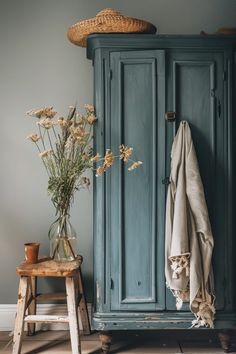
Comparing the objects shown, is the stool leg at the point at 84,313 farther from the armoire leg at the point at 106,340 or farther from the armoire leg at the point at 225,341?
the armoire leg at the point at 225,341

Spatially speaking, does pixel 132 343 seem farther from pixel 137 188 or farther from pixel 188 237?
pixel 137 188

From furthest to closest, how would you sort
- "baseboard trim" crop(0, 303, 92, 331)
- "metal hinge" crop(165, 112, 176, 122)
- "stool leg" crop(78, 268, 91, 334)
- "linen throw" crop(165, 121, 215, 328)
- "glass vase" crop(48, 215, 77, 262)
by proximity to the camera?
"baseboard trim" crop(0, 303, 92, 331) < "stool leg" crop(78, 268, 91, 334) < "glass vase" crop(48, 215, 77, 262) < "metal hinge" crop(165, 112, 176, 122) < "linen throw" crop(165, 121, 215, 328)

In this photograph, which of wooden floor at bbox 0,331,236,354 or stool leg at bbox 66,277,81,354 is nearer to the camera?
stool leg at bbox 66,277,81,354

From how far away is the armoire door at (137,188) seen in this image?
2.46m

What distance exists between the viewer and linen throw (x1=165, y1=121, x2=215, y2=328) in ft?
7.66

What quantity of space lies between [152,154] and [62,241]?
718mm

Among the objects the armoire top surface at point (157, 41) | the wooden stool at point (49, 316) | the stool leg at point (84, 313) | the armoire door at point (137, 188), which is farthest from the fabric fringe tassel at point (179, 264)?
the armoire top surface at point (157, 41)

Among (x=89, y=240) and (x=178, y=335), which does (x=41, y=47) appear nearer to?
(x=89, y=240)

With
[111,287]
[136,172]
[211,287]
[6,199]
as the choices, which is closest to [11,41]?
[6,199]

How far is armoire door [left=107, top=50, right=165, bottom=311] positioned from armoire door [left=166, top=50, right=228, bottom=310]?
84 mm

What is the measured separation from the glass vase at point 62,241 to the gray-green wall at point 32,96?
38 centimetres

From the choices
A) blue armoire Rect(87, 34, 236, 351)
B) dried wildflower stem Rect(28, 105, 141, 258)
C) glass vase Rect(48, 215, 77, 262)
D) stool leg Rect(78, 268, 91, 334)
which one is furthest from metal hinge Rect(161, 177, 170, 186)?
stool leg Rect(78, 268, 91, 334)

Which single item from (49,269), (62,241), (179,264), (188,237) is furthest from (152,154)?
(49,269)

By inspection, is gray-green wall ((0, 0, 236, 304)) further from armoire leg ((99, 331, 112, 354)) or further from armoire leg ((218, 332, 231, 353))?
armoire leg ((218, 332, 231, 353))
